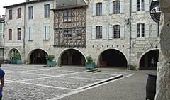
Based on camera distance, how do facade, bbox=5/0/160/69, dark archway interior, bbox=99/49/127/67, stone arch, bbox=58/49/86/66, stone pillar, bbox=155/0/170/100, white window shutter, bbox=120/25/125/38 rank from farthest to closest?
stone arch, bbox=58/49/86/66 → dark archway interior, bbox=99/49/127/67 → white window shutter, bbox=120/25/125/38 → facade, bbox=5/0/160/69 → stone pillar, bbox=155/0/170/100

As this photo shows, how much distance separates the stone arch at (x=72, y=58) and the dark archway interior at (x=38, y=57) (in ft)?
11.6

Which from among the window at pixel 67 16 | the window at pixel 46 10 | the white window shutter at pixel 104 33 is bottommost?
the white window shutter at pixel 104 33

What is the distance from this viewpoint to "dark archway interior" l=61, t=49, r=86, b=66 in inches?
1441

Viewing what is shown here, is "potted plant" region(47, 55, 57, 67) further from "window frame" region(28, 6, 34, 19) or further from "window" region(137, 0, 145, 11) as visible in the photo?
"window" region(137, 0, 145, 11)

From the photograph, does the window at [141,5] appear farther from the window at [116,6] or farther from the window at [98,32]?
the window at [98,32]

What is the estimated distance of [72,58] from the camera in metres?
37.3

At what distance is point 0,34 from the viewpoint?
143 feet

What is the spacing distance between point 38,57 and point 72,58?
16.6 feet

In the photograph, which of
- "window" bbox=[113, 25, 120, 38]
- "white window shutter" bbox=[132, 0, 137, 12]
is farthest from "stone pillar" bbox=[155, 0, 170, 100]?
"window" bbox=[113, 25, 120, 38]

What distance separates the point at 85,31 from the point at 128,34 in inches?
206

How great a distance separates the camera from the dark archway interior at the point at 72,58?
120 ft

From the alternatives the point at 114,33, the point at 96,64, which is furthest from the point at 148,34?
the point at 96,64

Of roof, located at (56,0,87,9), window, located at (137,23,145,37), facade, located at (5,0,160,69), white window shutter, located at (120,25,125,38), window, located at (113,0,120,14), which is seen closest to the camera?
window, located at (137,23,145,37)

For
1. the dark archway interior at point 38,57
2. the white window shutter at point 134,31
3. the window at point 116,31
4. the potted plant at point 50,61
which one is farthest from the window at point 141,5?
the dark archway interior at point 38,57
